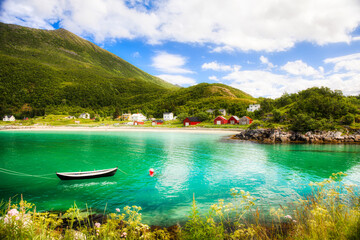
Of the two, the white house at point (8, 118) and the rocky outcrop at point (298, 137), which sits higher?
the white house at point (8, 118)

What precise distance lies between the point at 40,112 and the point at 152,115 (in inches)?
4253

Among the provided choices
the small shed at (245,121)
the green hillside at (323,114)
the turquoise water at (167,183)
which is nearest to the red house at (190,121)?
the small shed at (245,121)

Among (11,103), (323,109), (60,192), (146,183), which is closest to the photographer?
(60,192)

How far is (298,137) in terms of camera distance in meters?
48.6

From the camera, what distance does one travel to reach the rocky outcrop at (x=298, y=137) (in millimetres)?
45469

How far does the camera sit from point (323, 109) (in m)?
54.7

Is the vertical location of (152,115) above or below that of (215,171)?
above

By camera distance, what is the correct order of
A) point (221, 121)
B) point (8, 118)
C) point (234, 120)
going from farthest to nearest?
point (8, 118) < point (221, 121) < point (234, 120)

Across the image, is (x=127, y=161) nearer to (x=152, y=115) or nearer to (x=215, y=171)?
(x=215, y=171)

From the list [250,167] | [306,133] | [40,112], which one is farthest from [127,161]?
[40,112]

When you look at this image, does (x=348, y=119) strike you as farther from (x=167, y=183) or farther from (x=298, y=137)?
(x=167, y=183)

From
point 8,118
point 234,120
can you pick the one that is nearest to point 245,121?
point 234,120

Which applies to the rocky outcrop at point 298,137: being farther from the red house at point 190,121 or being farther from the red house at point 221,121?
the red house at point 190,121

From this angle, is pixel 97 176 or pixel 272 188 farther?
pixel 97 176
